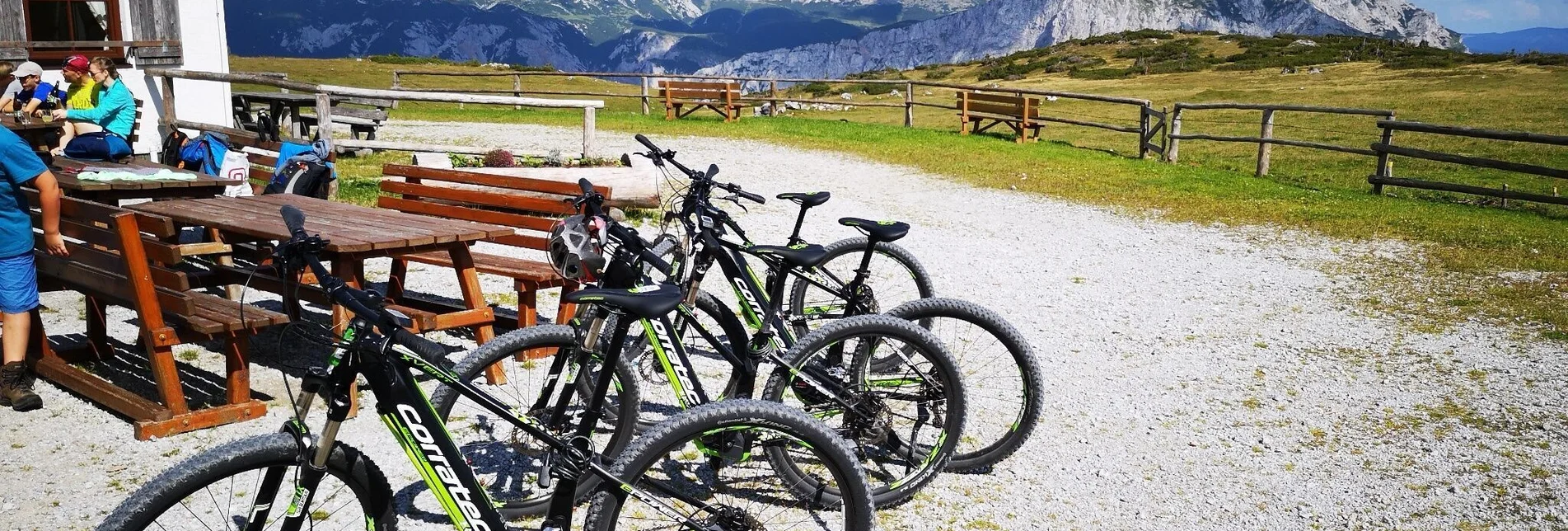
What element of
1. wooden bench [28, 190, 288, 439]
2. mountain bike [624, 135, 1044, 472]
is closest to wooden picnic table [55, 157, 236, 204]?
wooden bench [28, 190, 288, 439]

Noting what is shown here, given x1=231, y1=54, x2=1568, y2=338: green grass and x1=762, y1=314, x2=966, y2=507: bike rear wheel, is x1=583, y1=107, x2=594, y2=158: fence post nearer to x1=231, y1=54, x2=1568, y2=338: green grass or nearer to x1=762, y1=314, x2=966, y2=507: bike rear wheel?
x1=231, y1=54, x2=1568, y2=338: green grass

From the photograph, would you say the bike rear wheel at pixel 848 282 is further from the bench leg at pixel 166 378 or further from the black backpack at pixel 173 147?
the black backpack at pixel 173 147

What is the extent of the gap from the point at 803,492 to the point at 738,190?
64.7 inches

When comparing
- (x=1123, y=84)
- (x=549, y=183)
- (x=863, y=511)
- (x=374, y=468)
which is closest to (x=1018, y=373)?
(x=863, y=511)

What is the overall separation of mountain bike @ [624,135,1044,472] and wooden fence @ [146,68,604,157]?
748 centimetres

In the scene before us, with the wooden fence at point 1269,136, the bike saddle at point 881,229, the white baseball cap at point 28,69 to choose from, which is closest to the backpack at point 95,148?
the white baseball cap at point 28,69

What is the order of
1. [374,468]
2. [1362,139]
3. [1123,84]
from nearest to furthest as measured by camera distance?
[374,468]
[1362,139]
[1123,84]

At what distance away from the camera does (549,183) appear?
22.1ft

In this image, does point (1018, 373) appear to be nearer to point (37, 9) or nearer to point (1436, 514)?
point (1436, 514)

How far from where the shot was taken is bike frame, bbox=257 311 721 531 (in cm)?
292

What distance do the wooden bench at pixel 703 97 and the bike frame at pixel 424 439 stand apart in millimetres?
22873

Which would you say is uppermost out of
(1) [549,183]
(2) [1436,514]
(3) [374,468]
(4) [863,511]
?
(1) [549,183]

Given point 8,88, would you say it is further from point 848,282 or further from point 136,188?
point 848,282

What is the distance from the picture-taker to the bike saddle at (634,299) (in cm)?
338
